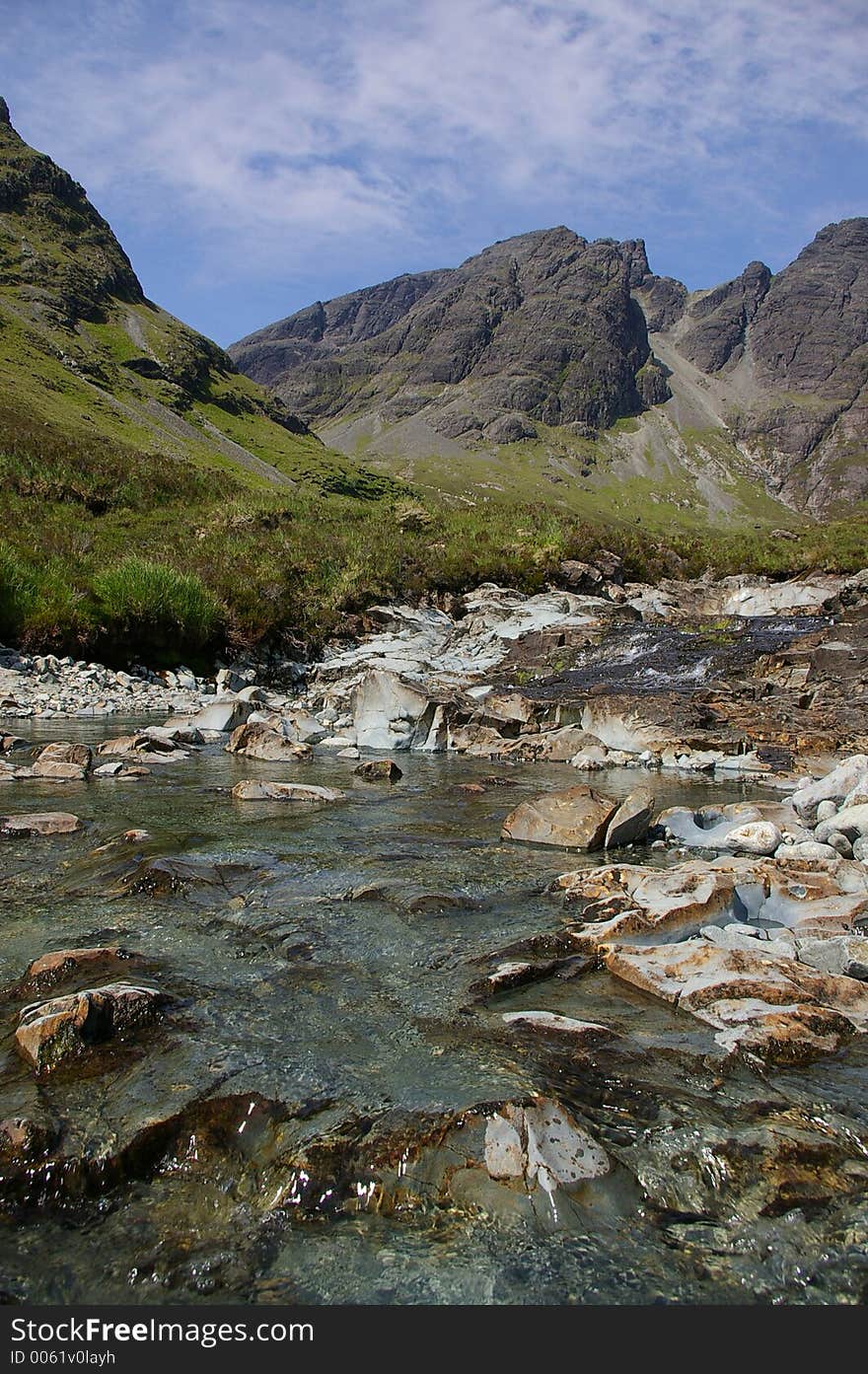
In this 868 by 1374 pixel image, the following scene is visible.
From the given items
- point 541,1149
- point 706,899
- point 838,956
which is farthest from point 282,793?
point 541,1149

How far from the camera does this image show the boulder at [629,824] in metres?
8.45

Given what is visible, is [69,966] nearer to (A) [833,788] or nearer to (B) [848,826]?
(B) [848,826]

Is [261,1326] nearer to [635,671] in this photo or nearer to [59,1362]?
[59,1362]

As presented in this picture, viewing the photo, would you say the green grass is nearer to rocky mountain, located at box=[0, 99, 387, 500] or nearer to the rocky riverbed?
the rocky riverbed

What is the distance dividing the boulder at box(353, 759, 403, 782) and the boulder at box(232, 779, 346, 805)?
56.0 inches

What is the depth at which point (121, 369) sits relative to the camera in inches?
3725

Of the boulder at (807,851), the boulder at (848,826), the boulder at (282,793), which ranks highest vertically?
the boulder at (848,826)

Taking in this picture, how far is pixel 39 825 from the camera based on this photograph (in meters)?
8.12

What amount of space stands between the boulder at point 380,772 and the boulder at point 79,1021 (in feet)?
25.8

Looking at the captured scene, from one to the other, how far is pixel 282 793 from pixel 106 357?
4095 inches

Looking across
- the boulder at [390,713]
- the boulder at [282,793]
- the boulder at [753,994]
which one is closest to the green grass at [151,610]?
the boulder at [390,713]

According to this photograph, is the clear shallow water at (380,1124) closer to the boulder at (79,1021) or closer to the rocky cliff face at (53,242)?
the boulder at (79,1021)

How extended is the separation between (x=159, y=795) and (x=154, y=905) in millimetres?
4474

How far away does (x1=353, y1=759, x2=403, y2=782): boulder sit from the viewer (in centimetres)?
1216
